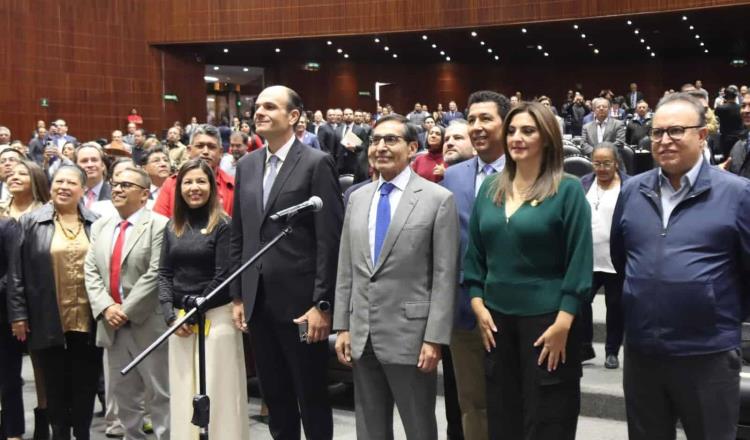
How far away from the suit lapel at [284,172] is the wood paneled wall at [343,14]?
49.8ft

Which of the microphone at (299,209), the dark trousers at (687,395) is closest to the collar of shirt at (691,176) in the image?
the dark trousers at (687,395)

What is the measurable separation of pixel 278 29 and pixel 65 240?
16.9 meters

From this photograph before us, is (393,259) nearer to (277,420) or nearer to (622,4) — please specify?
(277,420)

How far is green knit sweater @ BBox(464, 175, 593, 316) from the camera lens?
9.21ft

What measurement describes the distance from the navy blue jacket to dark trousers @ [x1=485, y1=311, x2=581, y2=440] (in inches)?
9.8

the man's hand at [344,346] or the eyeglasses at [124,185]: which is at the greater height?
the eyeglasses at [124,185]

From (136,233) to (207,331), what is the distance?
28.3 inches

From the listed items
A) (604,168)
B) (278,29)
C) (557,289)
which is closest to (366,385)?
(557,289)

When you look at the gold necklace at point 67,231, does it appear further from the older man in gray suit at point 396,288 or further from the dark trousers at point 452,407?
the dark trousers at point 452,407

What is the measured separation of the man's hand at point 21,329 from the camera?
4312 millimetres

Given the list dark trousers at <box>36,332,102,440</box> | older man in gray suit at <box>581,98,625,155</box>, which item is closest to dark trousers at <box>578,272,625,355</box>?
dark trousers at <box>36,332,102,440</box>

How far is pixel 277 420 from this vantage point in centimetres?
364

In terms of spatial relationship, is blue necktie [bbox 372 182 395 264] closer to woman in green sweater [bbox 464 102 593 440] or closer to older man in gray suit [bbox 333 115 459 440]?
older man in gray suit [bbox 333 115 459 440]

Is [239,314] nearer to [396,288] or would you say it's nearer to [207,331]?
[207,331]
